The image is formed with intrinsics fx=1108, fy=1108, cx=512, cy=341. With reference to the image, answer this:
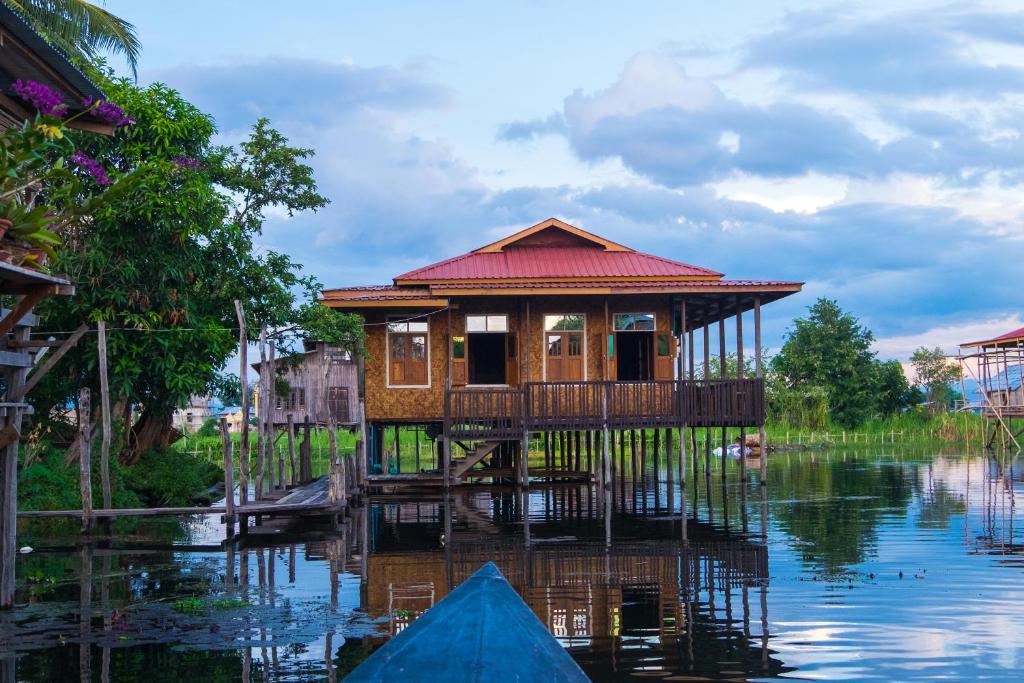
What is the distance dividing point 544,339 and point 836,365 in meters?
40.4

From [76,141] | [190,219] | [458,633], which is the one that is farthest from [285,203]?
[458,633]

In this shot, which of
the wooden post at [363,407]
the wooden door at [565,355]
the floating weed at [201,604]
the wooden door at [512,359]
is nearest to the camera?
the floating weed at [201,604]

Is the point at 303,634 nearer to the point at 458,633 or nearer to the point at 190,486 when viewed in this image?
the point at 458,633

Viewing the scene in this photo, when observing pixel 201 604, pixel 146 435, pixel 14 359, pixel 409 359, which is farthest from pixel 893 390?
pixel 14 359

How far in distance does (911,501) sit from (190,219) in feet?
64.6

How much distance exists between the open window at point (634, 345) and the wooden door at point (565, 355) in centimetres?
107

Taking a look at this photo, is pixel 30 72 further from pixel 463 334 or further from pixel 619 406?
pixel 463 334

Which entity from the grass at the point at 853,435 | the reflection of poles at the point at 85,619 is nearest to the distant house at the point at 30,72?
the reflection of poles at the point at 85,619

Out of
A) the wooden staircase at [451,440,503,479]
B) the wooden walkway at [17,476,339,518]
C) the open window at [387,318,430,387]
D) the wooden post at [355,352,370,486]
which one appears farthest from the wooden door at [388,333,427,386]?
the wooden walkway at [17,476,339,518]

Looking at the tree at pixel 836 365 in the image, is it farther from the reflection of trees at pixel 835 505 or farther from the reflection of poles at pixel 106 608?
the reflection of poles at pixel 106 608

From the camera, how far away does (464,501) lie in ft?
103

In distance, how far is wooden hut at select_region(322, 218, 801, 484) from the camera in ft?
81.6

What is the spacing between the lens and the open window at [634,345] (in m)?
28.3

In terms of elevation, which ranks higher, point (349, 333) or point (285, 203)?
point (285, 203)
